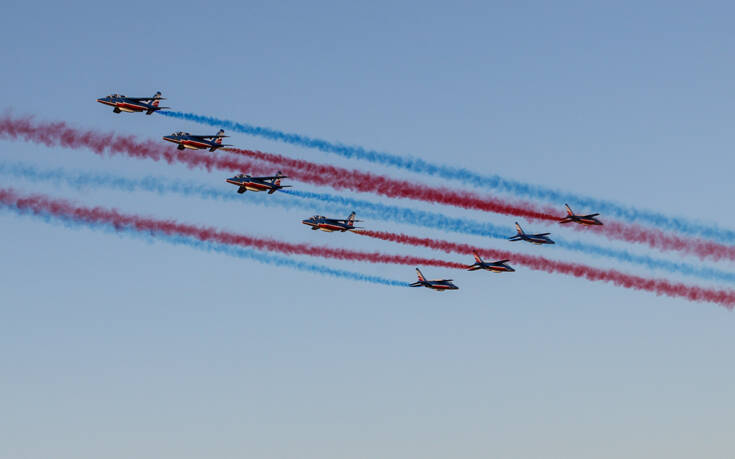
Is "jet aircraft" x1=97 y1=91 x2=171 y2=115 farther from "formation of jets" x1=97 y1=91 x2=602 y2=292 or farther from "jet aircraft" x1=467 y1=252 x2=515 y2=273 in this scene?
"jet aircraft" x1=467 y1=252 x2=515 y2=273

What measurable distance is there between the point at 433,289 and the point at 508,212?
1314 cm

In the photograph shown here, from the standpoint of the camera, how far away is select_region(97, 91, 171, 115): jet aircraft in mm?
136125

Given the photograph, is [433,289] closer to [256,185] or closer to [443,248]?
[443,248]

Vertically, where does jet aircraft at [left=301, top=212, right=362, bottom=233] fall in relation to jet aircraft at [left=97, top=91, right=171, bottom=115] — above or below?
below

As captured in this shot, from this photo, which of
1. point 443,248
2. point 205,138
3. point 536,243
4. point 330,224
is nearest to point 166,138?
point 205,138

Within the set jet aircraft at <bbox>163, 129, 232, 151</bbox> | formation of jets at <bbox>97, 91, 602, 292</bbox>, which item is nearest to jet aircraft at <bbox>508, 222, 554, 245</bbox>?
formation of jets at <bbox>97, 91, 602, 292</bbox>

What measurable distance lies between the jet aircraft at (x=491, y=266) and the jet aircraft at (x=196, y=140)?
98.9 feet

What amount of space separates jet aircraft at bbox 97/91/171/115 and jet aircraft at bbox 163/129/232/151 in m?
3.29

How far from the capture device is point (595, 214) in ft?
490

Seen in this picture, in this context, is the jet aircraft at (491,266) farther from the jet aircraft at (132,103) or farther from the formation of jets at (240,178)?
the jet aircraft at (132,103)

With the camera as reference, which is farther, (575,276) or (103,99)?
(575,276)

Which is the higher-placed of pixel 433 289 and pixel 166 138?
pixel 166 138

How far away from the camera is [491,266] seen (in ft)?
481

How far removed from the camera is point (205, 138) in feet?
456
